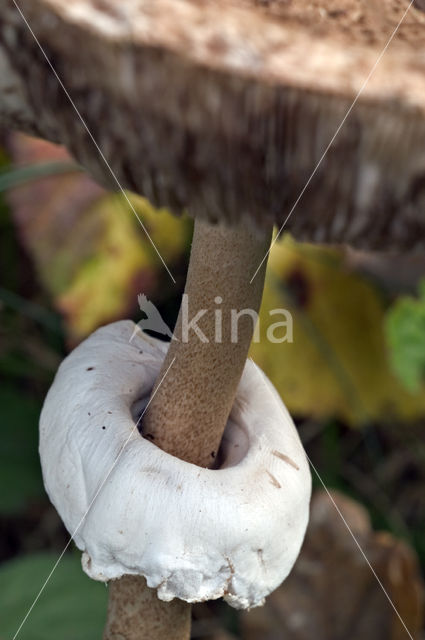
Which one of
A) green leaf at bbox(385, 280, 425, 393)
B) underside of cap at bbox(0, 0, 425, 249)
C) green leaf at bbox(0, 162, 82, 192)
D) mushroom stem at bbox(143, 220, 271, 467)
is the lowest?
green leaf at bbox(385, 280, 425, 393)

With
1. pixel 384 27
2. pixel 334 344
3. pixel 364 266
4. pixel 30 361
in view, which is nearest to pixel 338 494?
pixel 334 344

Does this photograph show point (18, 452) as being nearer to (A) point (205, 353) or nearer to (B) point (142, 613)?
(B) point (142, 613)

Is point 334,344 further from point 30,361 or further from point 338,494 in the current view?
point 30,361

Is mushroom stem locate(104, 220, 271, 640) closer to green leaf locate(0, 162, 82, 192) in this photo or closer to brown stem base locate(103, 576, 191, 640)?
brown stem base locate(103, 576, 191, 640)

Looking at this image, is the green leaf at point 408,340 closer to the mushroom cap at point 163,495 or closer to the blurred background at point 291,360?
the blurred background at point 291,360

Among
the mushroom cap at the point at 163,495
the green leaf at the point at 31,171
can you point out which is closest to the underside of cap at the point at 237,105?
the mushroom cap at the point at 163,495

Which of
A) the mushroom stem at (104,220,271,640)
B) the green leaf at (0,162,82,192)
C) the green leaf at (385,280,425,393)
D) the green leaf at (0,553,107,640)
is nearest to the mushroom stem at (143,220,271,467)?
the mushroom stem at (104,220,271,640)
